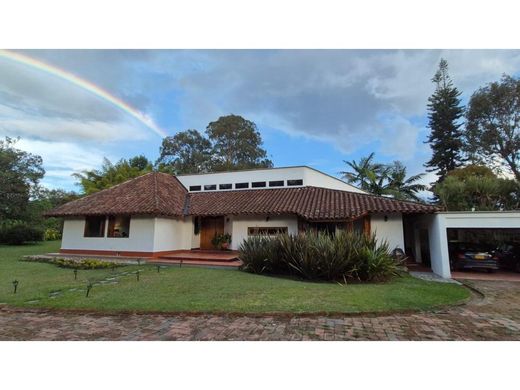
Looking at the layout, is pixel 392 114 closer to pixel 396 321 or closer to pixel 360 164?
pixel 360 164

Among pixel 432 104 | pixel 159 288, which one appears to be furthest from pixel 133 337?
pixel 432 104

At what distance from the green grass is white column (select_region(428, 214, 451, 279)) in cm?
220

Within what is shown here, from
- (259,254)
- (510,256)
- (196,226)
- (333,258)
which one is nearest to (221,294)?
(259,254)

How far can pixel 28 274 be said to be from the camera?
10.8 meters

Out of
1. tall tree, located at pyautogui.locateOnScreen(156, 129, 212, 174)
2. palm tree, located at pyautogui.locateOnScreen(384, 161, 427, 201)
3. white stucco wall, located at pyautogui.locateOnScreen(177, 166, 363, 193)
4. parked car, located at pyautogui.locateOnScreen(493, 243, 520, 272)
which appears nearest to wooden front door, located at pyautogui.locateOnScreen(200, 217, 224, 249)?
white stucco wall, located at pyautogui.locateOnScreen(177, 166, 363, 193)

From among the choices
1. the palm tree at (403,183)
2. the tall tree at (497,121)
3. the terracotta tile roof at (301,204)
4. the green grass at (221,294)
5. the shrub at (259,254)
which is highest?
the tall tree at (497,121)

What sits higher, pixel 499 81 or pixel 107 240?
pixel 499 81

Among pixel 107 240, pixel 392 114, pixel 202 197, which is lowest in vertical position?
pixel 107 240

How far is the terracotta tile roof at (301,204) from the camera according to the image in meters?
13.5

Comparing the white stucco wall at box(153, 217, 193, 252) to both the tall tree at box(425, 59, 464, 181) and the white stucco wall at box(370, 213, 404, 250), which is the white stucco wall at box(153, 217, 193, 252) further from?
the tall tree at box(425, 59, 464, 181)

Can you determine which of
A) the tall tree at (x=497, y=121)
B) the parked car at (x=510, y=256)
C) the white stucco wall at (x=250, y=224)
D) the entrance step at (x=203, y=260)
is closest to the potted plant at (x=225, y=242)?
the white stucco wall at (x=250, y=224)

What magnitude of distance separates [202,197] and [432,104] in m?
33.0

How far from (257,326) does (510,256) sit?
602 inches

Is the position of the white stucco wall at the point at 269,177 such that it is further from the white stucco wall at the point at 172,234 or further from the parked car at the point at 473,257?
the parked car at the point at 473,257
